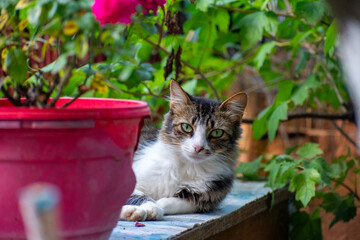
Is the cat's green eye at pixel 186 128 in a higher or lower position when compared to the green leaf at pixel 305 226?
higher

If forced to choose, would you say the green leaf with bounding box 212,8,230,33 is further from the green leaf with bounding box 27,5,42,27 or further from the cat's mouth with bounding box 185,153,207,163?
the green leaf with bounding box 27,5,42,27

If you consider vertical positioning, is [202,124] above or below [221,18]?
below

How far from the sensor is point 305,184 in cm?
213

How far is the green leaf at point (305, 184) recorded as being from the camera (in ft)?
6.83

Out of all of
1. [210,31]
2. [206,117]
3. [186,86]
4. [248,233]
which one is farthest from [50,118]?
[186,86]

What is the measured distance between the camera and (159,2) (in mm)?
1337

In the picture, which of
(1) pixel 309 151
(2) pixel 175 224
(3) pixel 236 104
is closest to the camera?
(2) pixel 175 224

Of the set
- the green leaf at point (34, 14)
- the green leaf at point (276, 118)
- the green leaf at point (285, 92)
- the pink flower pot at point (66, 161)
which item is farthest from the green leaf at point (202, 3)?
the green leaf at point (34, 14)

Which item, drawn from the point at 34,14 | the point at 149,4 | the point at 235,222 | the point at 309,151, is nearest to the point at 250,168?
the point at 309,151

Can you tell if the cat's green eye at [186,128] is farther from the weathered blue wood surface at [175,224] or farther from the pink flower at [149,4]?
the pink flower at [149,4]

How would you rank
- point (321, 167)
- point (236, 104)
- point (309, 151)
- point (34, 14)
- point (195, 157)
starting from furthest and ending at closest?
point (309, 151) → point (321, 167) → point (236, 104) → point (195, 157) → point (34, 14)

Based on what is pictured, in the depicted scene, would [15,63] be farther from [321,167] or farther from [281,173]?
[321,167]

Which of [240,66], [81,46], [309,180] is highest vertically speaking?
[81,46]

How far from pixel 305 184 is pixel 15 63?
4.67 feet
